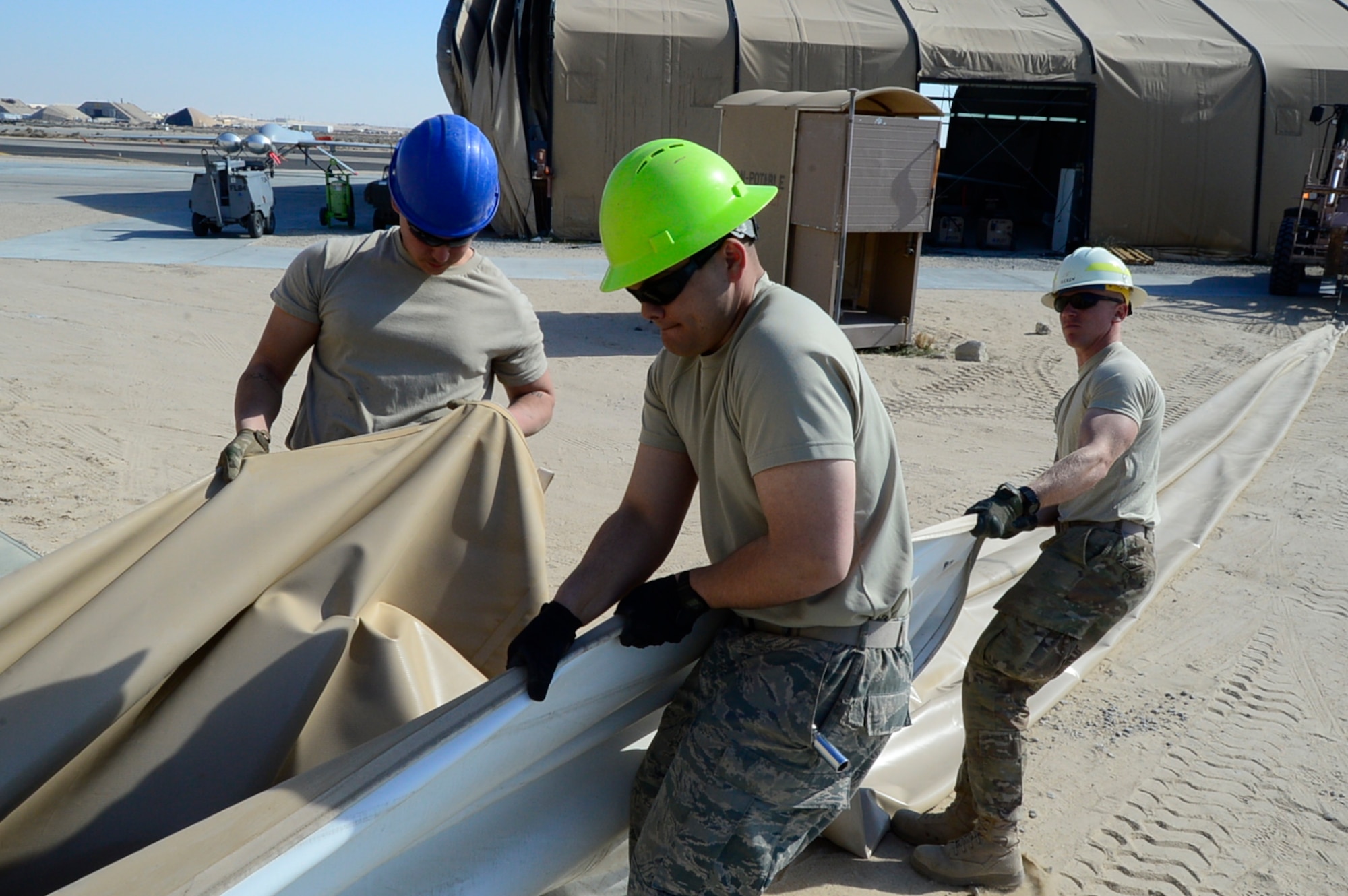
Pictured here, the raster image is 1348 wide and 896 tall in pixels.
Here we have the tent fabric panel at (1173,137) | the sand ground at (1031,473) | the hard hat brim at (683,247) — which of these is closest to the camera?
the hard hat brim at (683,247)

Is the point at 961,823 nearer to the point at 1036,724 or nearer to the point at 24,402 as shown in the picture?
the point at 1036,724

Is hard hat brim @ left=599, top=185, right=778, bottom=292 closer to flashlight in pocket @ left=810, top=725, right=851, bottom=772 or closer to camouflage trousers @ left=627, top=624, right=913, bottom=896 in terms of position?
camouflage trousers @ left=627, top=624, right=913, bottom=896

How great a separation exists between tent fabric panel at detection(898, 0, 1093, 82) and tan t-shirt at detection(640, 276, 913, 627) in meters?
18.4

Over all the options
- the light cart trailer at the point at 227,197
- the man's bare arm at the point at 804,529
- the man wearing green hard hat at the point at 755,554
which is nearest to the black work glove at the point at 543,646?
the man wearing green hard hat at the point at 755,554

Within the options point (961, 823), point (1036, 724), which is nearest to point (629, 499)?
point (961, 823)

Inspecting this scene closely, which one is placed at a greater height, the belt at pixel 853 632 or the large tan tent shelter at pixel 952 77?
the large tan tent shelter at pixel 952 77

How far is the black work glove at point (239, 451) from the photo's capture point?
8.80 ft

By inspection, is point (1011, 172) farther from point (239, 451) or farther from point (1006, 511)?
point (239, 451)

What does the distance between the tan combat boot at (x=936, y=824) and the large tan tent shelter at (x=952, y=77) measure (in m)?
15.7

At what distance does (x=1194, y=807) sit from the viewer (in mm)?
3695

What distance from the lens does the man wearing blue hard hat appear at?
2.98m

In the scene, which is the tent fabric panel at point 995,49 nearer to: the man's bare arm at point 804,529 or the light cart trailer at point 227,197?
the light cart trailer at point 227,197

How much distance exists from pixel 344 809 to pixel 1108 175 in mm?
20345

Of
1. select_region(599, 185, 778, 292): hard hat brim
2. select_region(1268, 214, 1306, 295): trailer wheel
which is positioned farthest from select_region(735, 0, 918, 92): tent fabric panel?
select_region(599, 185, 778, 292): hard hat brim
